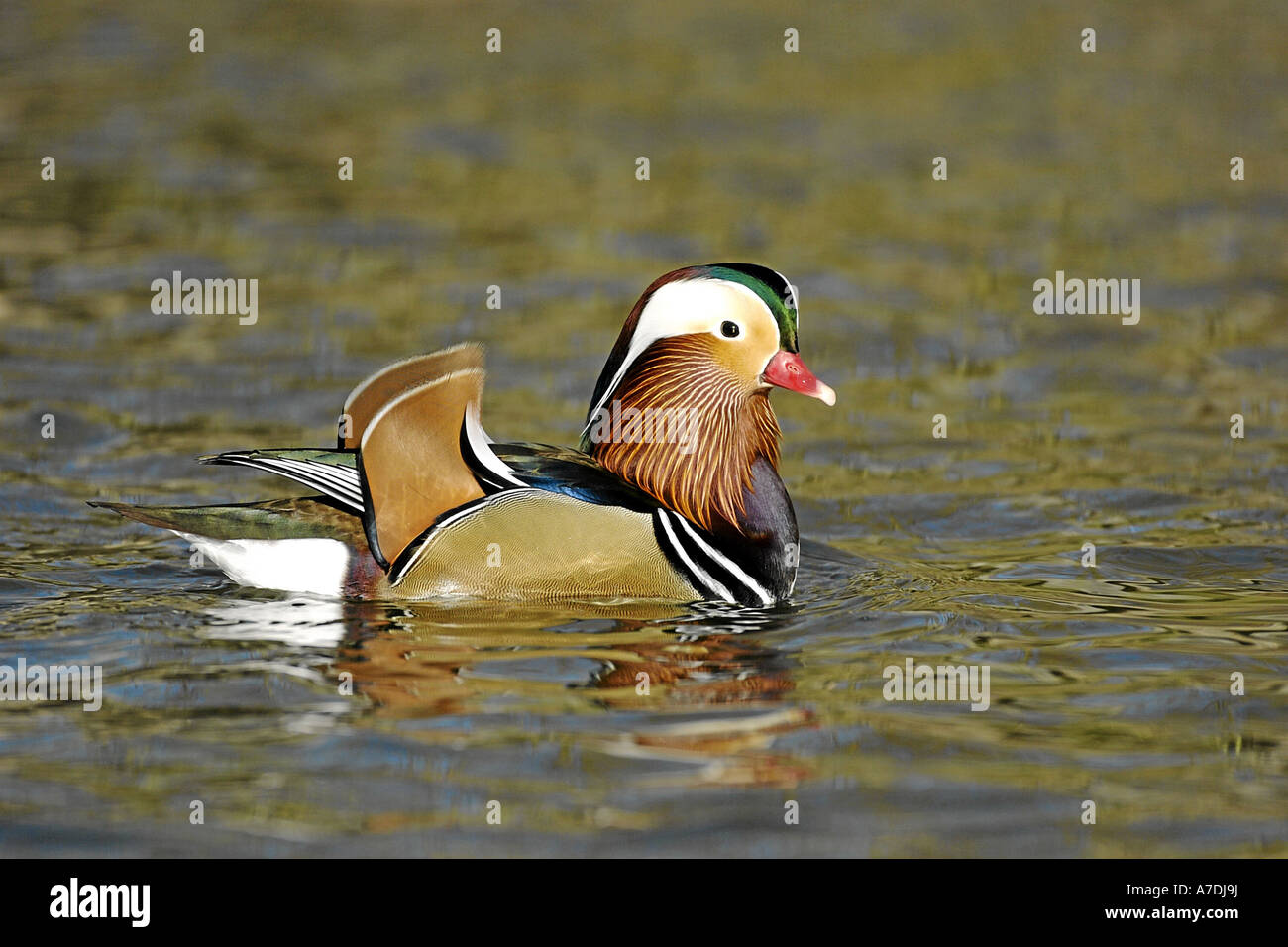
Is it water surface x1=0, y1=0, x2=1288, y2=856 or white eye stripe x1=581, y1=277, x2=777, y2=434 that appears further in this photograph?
white eye stripe x1=581, y1=277, x2=777, y2=434

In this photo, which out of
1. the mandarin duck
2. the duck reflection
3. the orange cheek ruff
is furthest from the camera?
the orange cheek ruff

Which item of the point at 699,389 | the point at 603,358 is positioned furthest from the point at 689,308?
the point at 603,358

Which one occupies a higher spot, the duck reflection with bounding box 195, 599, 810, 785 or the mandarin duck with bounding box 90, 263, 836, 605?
the mandarin duck with bounding box 90, 263, 836, 605

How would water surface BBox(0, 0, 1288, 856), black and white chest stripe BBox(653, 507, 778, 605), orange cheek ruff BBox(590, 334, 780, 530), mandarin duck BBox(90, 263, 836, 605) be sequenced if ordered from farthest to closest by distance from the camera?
orange cheek ruff BBox(590, 334, 780, 530) → black and white chest stripe BBox(653, 507, 778, 605) → mandarin duck BBox(90, 263, 836, 605) → water surface BBox(0, 0, 1288, 856)

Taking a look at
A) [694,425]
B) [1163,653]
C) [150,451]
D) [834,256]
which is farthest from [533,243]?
[1163,653]

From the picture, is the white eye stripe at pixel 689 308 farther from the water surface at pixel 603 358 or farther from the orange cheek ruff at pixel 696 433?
the water surface at pixel 603 358

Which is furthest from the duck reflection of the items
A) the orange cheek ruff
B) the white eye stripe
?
the white eye stripe

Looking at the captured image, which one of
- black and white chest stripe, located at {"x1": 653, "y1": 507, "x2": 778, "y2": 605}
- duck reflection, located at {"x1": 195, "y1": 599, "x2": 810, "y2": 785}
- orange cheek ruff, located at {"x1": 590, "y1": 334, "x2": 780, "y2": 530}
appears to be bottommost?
duck reflection, located at {"x1": 195, "y1": 599, "x2": 810, "y2": 785}

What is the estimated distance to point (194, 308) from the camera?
12820 millimetres

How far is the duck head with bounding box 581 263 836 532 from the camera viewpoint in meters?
7.65

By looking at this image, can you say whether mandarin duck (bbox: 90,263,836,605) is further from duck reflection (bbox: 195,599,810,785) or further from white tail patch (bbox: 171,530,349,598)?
duck reflection (bbox: 195,599,810,785)

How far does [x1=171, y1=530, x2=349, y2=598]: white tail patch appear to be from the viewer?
7.46m

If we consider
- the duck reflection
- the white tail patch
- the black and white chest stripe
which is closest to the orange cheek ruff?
the black and white chest stripe

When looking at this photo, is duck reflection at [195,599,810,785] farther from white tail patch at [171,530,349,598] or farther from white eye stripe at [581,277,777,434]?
white eye stripe at [581,277,777,434]
